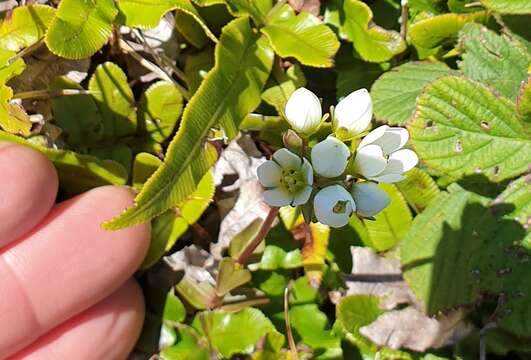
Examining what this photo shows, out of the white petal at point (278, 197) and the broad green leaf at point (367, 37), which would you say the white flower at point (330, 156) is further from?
the broad green leaf at point (367, 37)

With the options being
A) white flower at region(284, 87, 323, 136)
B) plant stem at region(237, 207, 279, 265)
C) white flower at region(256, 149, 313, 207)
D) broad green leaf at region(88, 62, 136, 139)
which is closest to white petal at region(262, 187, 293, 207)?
white flower at region(256, 149, 313, 207)

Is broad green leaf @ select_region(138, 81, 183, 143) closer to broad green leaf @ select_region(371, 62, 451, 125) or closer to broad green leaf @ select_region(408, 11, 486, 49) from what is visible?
broad green leaf @ select_region(371, 62, 451, 125)

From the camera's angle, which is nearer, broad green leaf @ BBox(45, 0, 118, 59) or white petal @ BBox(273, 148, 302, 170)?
white petal @ BBox(273, 148, 302, 170)

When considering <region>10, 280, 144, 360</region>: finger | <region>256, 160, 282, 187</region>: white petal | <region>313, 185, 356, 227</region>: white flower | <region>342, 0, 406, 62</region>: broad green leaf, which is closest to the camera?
<region>313, 185, 356, 227</region>: white flower

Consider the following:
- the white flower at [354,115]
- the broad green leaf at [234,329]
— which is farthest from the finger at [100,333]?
the white flower at [354,115]

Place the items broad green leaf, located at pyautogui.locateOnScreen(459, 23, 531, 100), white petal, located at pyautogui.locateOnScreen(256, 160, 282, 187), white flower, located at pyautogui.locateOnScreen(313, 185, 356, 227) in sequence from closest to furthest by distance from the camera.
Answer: white flower, located at pyautogui.locateOnScreen(313, 185, 356, 227)
white petal, located at pyautogui.locateOnScreen(256, 160, 282, 187)
broad green leaf, located at pyautogui.locateOnScreen(459, 23, 531, 100)

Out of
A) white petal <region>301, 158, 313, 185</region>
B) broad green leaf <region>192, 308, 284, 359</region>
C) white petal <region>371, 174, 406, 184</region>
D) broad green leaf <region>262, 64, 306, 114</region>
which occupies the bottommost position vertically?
broad green leaf <region>192, 308, 284, 359</region>

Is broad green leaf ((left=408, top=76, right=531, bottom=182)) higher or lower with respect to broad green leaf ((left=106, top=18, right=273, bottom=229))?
lower

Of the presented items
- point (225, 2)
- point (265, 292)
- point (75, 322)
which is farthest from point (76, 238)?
point (225, 2)
